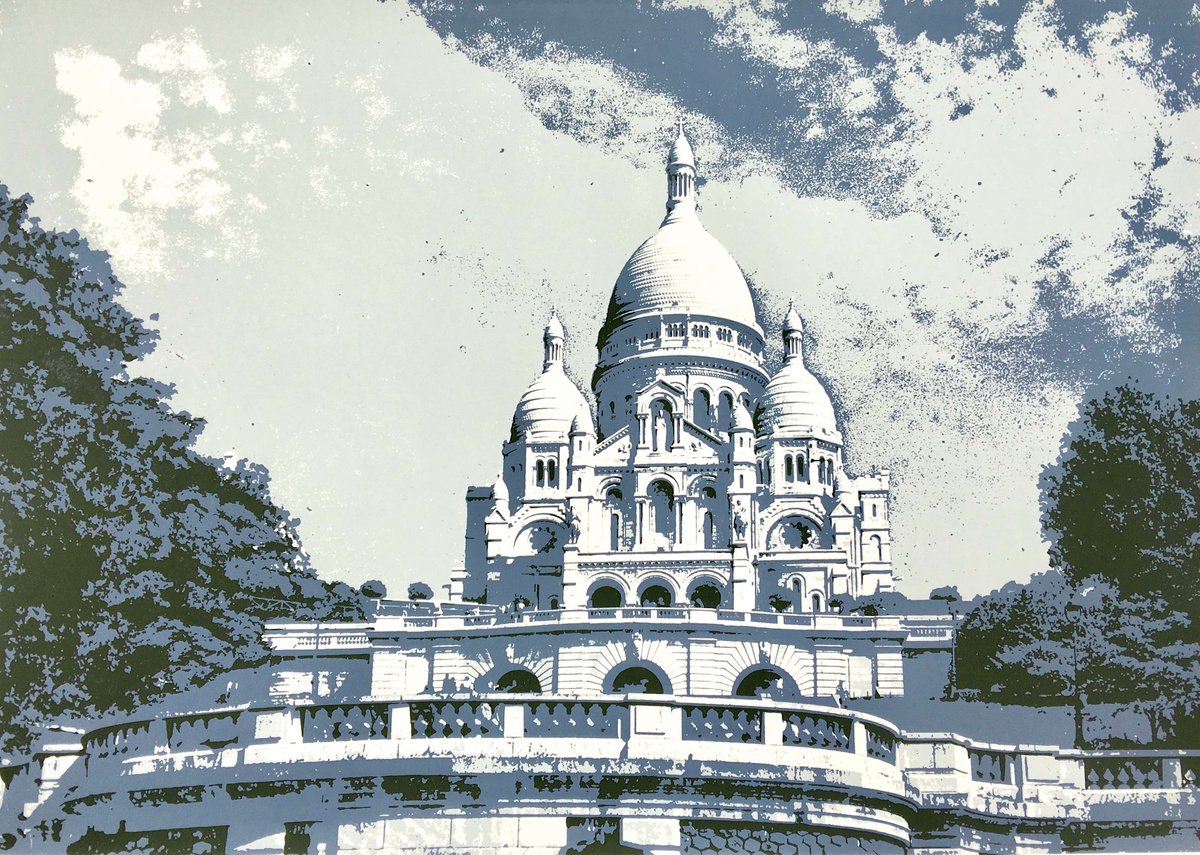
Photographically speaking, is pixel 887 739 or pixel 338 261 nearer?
pixel 887 739

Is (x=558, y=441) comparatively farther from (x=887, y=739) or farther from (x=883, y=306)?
(x=887, y=739)

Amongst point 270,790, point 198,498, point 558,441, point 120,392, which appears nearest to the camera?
point 270,790

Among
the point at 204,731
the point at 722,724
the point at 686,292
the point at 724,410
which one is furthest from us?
the point at 724,410

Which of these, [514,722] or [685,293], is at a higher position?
[685,293]

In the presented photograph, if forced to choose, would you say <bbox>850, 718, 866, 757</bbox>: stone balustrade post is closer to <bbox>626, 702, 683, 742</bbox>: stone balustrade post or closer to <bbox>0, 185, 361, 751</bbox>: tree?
<bbox>626, 702, 683, 742</bbox>: stone balustrade post

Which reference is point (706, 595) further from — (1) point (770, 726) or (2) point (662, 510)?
(1) point (770, 726)

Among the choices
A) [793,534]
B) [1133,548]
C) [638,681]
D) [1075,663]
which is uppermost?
[793,534]

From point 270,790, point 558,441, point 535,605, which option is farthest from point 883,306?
point 558,441

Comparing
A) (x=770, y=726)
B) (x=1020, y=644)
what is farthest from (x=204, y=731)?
(x=1020, y=644)
